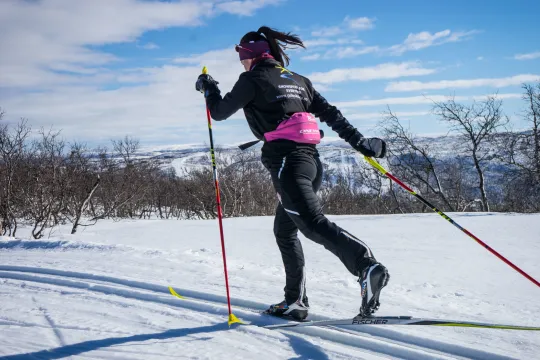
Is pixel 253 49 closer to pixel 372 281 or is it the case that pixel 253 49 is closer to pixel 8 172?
pixel 372 281

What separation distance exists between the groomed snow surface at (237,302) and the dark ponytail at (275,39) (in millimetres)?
1905

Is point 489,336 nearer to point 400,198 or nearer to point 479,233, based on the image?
point 479,233

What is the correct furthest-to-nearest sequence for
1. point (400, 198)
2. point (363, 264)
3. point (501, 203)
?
point (400, 198)
point (501, 203)
point (363, 264)

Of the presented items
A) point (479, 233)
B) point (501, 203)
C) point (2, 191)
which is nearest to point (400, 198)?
point (501, 203)

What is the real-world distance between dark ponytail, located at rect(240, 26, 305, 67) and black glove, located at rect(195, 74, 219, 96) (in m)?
0.36

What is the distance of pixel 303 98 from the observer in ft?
8.43

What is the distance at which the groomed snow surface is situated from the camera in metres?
2.16

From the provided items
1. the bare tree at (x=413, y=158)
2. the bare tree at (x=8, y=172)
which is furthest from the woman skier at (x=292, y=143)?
the bare tree at (x=413, y=158)

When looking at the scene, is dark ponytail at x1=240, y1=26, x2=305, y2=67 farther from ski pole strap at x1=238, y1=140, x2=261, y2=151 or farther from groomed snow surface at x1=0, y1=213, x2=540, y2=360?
groomed snow surface at x1=0, y1=213, x2=540, y2=360

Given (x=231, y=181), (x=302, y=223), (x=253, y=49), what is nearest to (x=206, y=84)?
(x=253, y=49)

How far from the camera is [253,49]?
262 cm

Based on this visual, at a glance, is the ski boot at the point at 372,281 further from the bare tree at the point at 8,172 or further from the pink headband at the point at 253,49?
the bare tree at the point at 8,172

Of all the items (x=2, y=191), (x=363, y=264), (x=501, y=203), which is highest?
(x=2, y=191)

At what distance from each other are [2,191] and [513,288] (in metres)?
11.5
